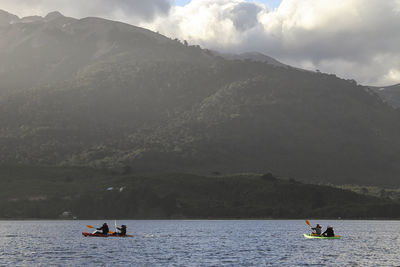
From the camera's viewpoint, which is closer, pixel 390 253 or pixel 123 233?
pixel 390 253

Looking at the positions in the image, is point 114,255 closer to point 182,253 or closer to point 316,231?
point 182,253

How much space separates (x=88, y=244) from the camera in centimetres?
12588

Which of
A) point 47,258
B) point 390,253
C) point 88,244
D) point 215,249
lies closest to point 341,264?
point 390,253

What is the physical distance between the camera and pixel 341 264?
9169 cm

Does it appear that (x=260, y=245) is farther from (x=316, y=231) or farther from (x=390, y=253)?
(x=390, y=253)

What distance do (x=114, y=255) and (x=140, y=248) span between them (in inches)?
538

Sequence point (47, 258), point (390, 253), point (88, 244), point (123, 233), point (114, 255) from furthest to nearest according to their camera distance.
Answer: point (123, 233), point (88, 244), point (390, 253), point (114, 255), point (47, 258)

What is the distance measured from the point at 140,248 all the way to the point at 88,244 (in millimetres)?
14829

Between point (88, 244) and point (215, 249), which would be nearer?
point (215, 249)

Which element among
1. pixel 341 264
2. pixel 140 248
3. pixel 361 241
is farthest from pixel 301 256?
pixel 361 241

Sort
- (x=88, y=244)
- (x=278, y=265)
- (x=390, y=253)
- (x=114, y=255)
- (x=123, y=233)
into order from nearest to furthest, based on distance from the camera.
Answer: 1. (x=278, y=265)
2. (x=114, y=255)
3. (x=390, y=253)
4. (x=88, y=244)
5. (x=123, y=233)

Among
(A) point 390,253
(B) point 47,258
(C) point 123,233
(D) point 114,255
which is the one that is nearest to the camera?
(B) point 47,258

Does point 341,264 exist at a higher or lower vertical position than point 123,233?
lower

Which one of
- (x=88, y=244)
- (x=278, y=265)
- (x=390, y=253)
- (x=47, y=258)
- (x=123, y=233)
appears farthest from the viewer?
(x=123, y=233)
